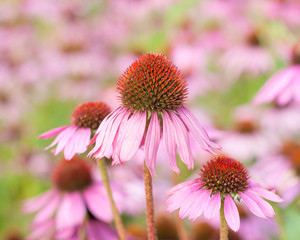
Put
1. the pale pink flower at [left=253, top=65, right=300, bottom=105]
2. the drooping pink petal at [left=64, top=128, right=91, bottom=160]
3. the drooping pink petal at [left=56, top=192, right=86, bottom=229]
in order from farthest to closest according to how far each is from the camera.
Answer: the pale pink flower at [left=253, top=65, right=300, bottom=105] < the drooping pink petal at [left=56, top=192, right=86, bottom=229] < the drooping pink petal at [left=64, top=128, right=91, bottom=160]

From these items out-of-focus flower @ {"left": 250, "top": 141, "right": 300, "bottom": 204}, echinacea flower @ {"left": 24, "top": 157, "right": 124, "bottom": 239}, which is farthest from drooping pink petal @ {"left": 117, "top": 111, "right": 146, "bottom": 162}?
out-of-focus flower @ {"left": 250, "top": 141, "right": 300, "bottom": 204}

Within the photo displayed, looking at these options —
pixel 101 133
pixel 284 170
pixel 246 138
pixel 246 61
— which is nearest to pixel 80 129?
pixel 101 133

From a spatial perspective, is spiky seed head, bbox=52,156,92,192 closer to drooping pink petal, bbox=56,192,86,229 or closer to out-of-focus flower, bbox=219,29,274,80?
drooping pink petal, bbox=56,192,86,229

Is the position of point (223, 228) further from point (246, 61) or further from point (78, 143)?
point (246, 61)

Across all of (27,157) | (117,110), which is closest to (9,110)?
(27,157)

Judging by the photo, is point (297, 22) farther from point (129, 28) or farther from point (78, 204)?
point (78, 204)

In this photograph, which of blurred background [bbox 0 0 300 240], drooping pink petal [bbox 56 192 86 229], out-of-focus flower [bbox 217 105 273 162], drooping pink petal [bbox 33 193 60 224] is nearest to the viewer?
drooping pink petal [bbox 56 192 86 229]
